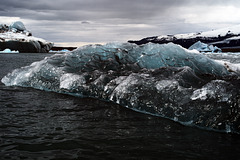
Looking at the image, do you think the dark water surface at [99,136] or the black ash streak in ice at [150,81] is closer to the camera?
the dark water surface at [99,136]

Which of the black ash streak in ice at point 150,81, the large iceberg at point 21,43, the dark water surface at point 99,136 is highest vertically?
the large iceberg at point 21,43

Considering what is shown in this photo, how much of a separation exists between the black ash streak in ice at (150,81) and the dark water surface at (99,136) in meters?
0.33

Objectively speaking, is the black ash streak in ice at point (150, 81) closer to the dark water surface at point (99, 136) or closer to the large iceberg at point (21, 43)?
the dark water surface at point (99, 136)

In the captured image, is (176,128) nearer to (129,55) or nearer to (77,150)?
(77,150)

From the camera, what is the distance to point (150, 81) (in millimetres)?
4836

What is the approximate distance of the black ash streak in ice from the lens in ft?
11.9

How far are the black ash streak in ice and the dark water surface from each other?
0.33m

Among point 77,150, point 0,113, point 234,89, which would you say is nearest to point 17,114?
point 0,113

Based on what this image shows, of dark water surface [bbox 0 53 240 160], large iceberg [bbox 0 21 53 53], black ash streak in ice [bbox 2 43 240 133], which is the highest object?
large iceberg [bbox 0 21 53 53]

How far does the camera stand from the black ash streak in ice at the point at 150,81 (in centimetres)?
362

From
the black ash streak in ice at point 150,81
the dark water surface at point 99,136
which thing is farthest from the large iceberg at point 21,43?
the dark water surface at point 99,136

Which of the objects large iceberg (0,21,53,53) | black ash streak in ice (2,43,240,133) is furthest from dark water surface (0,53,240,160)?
large iceberg (0,21,53,53)

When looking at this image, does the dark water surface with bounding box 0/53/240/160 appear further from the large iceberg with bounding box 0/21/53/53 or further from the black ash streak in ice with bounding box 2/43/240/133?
the large iceberg with bounding box 0/21/53/53

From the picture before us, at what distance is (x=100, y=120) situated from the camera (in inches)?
145
